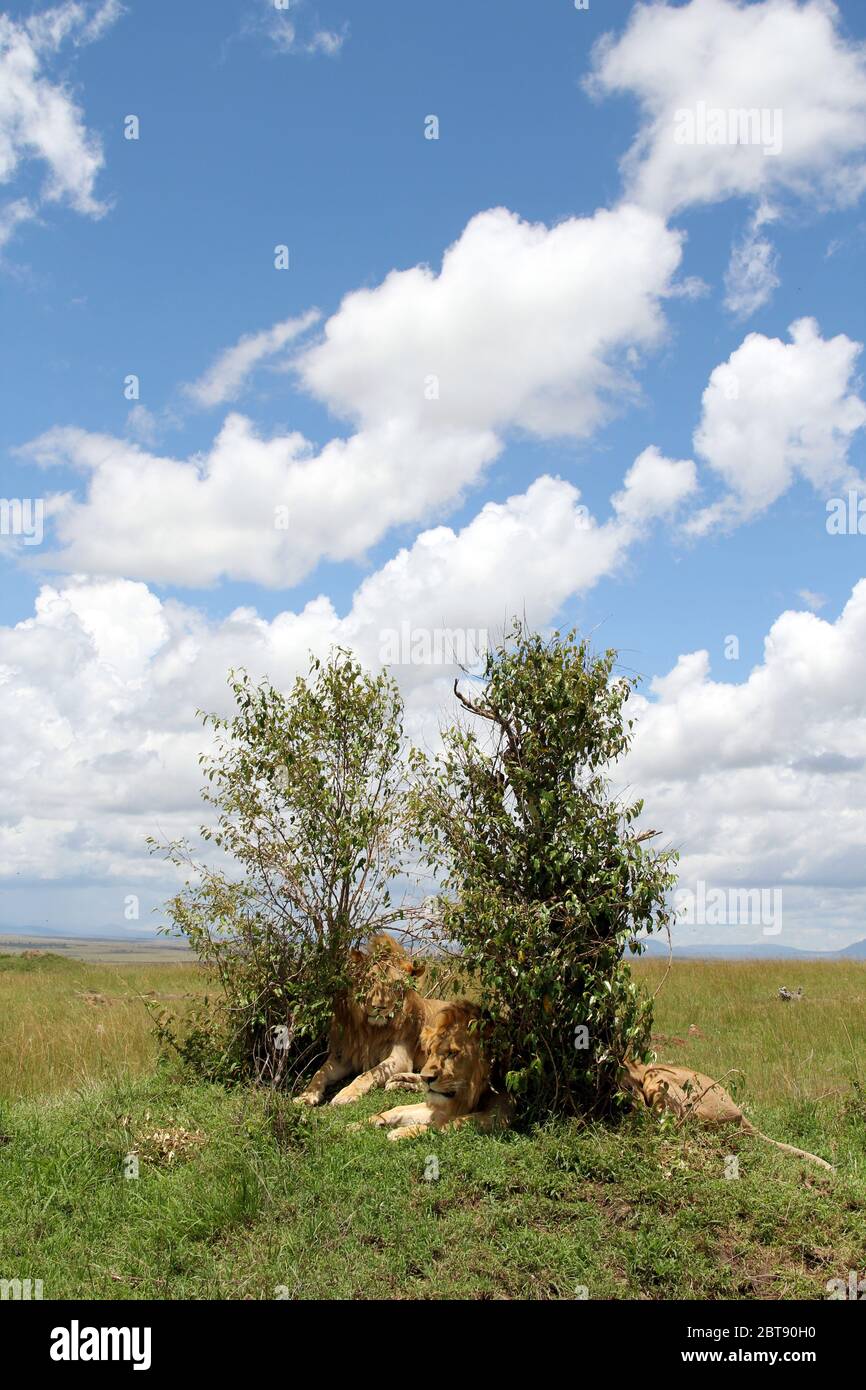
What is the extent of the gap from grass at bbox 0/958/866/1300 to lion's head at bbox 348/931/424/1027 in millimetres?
1024

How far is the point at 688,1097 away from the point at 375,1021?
3.67 meters

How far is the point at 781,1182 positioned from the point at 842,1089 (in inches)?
202

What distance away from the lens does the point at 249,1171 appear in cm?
846

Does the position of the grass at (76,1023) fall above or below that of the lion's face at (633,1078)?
below

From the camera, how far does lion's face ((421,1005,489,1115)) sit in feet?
32.6

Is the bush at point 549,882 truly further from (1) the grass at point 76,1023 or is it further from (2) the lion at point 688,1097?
(1) the grass at point 76,1023

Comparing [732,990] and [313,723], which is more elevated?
[313,723]

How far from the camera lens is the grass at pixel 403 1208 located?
7273 mm

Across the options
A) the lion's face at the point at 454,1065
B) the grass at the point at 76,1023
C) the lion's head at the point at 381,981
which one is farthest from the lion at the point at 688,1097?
the grass at the point at 76,1023

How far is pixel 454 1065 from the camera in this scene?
10.0m

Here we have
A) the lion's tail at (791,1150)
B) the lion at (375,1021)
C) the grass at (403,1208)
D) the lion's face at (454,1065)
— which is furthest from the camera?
the lion at (375,1021)

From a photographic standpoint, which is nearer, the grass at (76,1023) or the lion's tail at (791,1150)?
the lion's tail at (791,1150)
